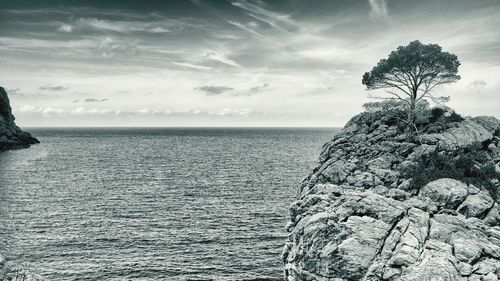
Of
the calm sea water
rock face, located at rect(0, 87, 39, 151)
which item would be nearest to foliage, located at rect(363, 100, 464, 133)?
the calm sea water

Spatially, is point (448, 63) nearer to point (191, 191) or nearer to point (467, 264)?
point (467, 264)

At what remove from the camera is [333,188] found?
1406 inches

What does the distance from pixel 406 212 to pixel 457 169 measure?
9823 millimetres

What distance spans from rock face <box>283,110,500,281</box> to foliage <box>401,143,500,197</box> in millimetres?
95

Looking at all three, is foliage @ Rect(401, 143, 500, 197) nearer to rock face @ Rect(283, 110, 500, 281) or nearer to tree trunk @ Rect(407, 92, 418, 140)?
rock face @ Rect(283, 110, 500, 281)

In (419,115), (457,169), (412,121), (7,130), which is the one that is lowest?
(457,169)

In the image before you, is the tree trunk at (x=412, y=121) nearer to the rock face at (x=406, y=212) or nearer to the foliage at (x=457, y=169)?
the rock face at (x=406, y=212)

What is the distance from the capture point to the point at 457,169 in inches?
1396

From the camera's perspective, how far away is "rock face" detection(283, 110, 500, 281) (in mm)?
24984

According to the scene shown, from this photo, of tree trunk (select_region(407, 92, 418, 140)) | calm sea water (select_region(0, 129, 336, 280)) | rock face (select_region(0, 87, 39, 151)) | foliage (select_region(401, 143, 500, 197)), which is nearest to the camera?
foliage (select_region(401, 143, 500, 197))

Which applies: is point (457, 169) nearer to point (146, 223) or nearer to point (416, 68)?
point (416, 68)

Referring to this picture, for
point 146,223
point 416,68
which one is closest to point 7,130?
point 146,223

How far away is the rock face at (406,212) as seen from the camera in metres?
25.0

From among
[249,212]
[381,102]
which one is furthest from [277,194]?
[381,102]
